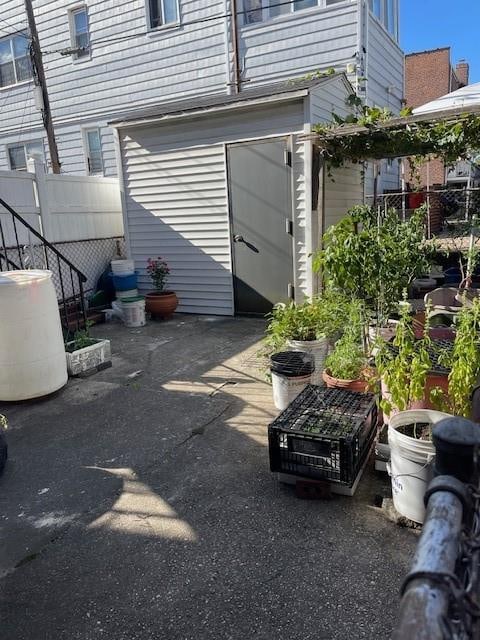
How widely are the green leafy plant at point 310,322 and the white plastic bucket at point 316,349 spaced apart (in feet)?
0.22

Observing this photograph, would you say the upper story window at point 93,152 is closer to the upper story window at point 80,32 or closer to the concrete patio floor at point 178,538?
the upper story window at point 80,32

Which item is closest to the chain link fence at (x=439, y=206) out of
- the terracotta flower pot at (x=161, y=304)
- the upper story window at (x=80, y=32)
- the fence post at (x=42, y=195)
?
the terracotta flower pot at (x=161, y=304)

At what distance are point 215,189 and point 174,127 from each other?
1.16 meters

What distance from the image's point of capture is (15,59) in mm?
11414

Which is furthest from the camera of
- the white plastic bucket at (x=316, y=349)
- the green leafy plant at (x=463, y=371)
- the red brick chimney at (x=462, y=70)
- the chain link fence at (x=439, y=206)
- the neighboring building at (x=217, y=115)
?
the red brick chimney at (x=462, y=70)

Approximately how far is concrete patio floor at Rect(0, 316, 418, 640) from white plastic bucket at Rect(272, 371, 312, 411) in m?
0.23

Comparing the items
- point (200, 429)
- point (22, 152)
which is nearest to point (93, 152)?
point (22, 152)

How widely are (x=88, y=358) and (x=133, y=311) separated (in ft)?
6.51

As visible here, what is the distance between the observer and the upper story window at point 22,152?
38.6 ft

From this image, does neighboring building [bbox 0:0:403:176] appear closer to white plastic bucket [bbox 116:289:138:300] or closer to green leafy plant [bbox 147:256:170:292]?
green leafy plant [bbox 147:256:170:292]

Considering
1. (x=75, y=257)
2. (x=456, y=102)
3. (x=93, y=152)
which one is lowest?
(x=75, y=257)

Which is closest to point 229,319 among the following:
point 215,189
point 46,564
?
point 215,189

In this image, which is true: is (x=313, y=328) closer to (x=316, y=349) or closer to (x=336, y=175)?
(x=316, y=349)

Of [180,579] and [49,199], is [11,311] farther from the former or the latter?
[49,199]
